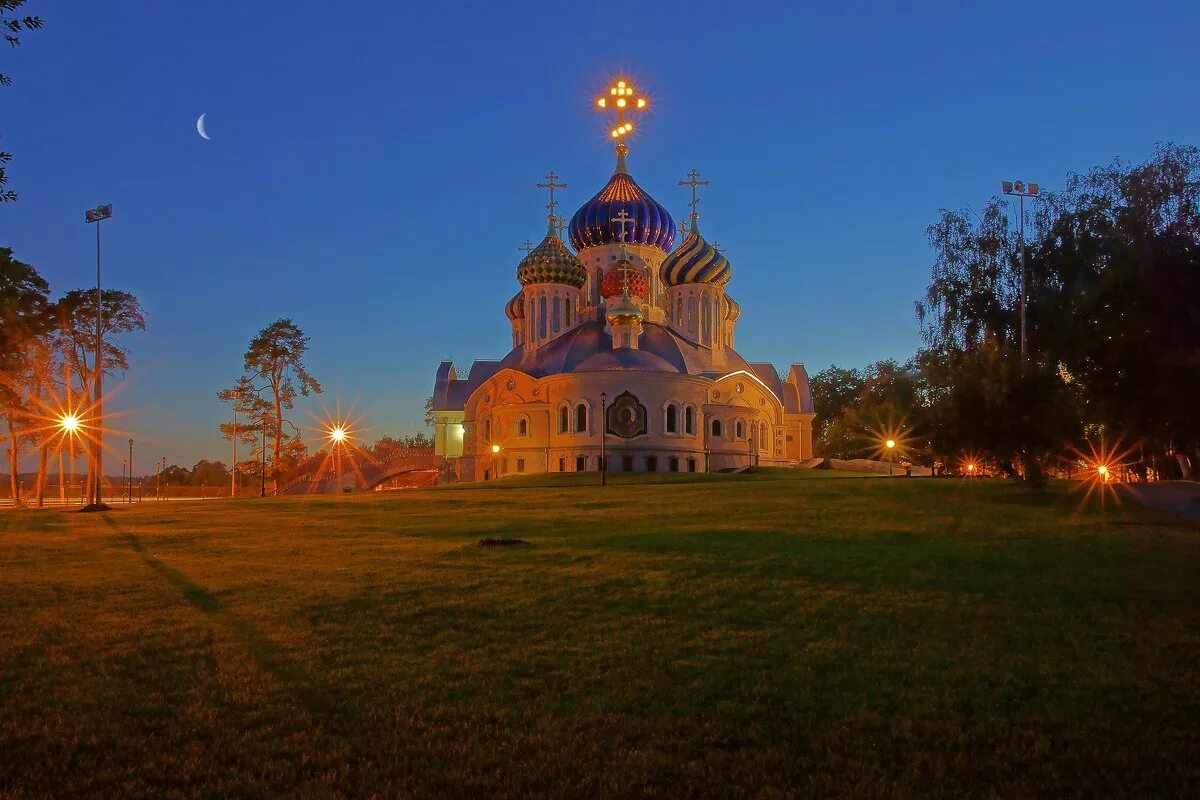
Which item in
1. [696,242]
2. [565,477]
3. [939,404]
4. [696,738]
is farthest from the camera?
[696,242]

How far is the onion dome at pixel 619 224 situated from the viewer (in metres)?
60.9

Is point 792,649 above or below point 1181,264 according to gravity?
below

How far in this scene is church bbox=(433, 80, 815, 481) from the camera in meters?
50.6

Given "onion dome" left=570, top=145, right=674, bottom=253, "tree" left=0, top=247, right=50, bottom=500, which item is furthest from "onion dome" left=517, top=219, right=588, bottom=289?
"tree" left=0, top=247, right=50, bottom=500

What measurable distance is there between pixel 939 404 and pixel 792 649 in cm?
1785

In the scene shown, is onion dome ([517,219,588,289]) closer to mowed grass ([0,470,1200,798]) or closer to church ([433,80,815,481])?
church ([433,80,815,481])

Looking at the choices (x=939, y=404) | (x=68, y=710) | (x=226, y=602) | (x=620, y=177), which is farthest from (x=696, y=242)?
(x=68, y=710)

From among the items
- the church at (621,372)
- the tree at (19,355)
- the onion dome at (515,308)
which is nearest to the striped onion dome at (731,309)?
Answer: the church at (621,372)

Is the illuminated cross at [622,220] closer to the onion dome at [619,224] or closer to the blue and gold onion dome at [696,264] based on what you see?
the onion dome at [619,224]

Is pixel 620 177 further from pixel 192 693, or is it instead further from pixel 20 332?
pixel 192 693

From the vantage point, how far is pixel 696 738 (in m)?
6.70

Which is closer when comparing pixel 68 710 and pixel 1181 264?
pixel 68 710

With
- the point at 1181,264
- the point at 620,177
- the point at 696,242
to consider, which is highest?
the point at 620,177

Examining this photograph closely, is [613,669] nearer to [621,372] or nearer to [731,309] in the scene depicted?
[621,372]
